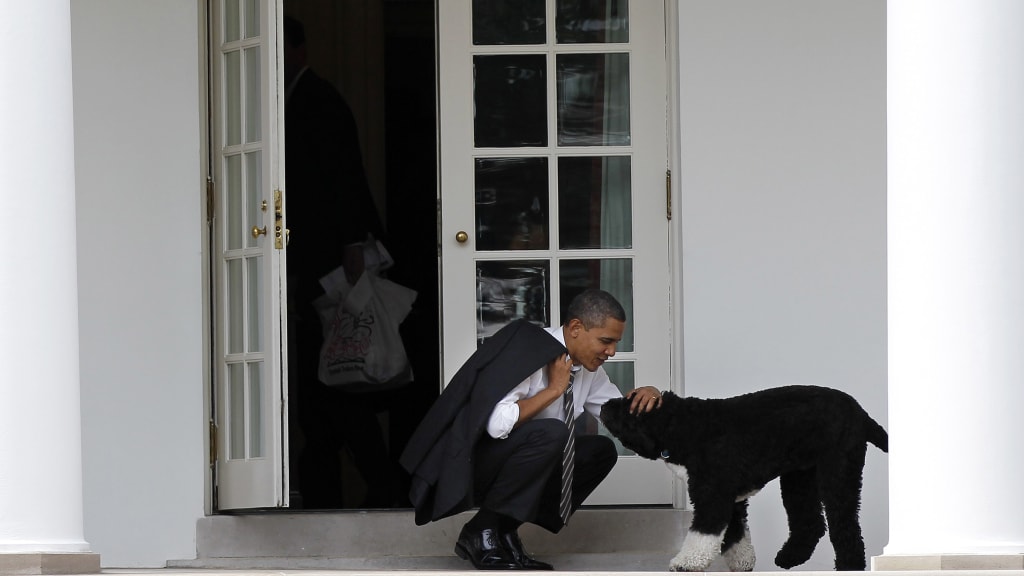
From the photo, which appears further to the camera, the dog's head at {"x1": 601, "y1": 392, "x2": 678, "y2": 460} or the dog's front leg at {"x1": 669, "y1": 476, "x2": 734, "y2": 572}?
the dog's head at {"x1": 601, "y1": 392, "x2": 678, "y2": 460}

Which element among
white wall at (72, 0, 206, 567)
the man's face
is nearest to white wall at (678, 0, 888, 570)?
the man's face

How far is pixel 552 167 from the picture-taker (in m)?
5.77

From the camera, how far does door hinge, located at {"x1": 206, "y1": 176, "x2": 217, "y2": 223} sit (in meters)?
5.74

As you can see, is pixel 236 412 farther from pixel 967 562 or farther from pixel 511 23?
pixel 967 562

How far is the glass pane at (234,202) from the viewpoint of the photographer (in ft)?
18.7

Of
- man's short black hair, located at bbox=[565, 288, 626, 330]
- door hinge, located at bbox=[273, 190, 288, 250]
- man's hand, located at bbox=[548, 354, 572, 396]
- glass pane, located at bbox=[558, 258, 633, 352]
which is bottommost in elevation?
man's hand, located at bbox=[548, 354, 572, 396]

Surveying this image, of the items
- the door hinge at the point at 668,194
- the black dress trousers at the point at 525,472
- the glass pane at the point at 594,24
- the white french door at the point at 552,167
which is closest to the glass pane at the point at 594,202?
the white french door at the point at 552,167

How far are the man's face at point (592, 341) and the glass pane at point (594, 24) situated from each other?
1259 mm

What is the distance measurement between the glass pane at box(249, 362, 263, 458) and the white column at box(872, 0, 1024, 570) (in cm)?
251

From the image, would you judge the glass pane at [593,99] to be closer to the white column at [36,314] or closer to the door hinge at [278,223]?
the door hinge at [278,223]

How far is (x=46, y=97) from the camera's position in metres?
3.98

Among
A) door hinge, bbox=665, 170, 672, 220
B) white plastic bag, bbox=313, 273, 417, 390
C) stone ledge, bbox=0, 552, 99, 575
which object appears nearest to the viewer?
stone ledge, bbox=0, 552, 99, 575

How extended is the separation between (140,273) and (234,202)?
1.37 feet

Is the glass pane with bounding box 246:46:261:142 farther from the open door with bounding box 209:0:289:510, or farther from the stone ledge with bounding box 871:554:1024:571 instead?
the stone ledge with bounding box 871:554:1024:571
